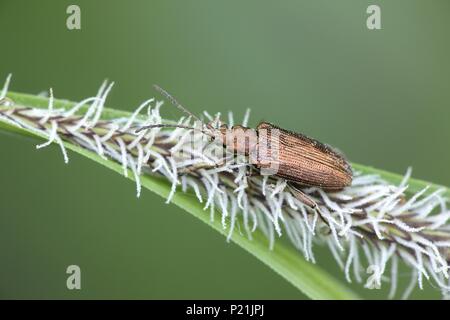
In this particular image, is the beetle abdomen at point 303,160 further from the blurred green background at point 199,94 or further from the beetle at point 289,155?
the blurred green background at point 199,94

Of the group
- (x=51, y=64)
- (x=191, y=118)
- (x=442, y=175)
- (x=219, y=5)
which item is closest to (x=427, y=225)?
(x=191, y=118)

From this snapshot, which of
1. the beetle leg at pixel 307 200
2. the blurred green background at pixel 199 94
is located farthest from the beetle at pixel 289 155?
the blurred green background at pixel 199 94

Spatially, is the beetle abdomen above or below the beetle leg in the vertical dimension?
above

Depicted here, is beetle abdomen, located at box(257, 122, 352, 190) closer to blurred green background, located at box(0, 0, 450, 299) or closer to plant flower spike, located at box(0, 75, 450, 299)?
plant flower spike, located at box(0, 75, 450, 299)

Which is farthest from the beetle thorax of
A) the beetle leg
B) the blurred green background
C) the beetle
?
the blurred green background

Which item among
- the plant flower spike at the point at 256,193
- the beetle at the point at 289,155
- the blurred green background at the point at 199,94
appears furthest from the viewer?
the blurred green background at the point at 199,94

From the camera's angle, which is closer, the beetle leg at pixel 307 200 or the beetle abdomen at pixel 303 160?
the beetle leg at pixel 307 200

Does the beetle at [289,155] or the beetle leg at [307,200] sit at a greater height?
the beetle at [289,155]
